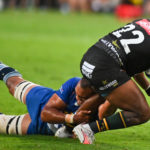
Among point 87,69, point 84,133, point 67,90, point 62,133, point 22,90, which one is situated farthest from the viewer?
point 22,90

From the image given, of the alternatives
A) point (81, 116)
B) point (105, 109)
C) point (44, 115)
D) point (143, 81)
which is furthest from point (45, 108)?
point (143, 81)

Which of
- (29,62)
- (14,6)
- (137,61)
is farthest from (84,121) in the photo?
(14,6)

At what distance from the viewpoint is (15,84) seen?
311 inches

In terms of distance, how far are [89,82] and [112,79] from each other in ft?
1.14

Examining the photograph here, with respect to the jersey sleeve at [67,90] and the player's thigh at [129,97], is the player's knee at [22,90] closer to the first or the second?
the jersey sleeve at [67,90]

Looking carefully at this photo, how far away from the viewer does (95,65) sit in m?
6.41

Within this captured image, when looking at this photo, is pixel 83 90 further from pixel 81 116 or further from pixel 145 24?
pixel 145 24

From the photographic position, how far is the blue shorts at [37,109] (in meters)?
7.26

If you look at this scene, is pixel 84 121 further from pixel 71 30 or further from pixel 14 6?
pixel 14 6

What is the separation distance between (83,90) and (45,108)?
0.58 m

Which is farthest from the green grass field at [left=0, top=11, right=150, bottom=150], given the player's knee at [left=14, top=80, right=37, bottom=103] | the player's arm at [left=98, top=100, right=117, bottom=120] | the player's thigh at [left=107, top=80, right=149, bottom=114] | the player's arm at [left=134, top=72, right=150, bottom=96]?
the player's knee at [left=14, top=80, right=37, bottom=103]

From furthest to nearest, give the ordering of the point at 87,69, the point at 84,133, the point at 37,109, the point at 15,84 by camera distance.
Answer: the point at 15,84
the point at 37,109
the point at 84,133
the point at 87,69

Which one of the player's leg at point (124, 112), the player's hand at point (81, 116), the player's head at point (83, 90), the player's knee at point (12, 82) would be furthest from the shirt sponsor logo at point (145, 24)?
the player's knee at point (12, 82)

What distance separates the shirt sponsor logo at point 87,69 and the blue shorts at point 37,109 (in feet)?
3.39
